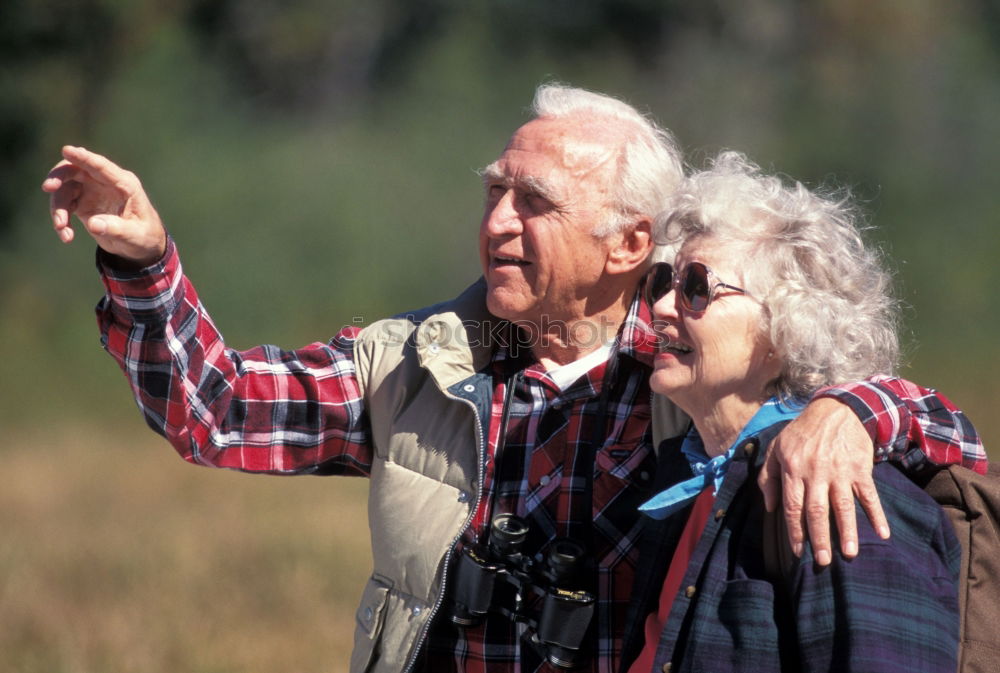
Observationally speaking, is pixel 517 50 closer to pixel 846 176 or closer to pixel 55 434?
pixel 846 176

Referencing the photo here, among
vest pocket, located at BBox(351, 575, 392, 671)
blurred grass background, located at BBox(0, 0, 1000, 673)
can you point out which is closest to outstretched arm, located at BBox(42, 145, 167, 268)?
vest pocket, located at BBox(351, 575, 392, 671)

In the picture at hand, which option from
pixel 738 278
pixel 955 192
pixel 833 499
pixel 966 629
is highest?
pixel 955 192

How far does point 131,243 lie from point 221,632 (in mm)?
Result: 2846

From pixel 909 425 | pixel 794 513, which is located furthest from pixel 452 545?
pixel 909 425

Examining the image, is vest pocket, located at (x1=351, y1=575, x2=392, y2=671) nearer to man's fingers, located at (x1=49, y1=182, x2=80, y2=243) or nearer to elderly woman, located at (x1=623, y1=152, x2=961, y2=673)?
elderly woman, located at (x1=623, y1=152, x2=961, y2=673)

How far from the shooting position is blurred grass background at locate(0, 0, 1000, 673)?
899cm

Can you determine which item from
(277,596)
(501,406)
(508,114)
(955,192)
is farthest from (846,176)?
(501,406)

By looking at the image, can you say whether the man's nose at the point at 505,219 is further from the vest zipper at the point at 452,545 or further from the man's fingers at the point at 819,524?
the man's fingers at the point at 819,524

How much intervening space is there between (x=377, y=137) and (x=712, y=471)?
8.41 meters

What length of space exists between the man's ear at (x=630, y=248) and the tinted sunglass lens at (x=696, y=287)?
0.58 metres

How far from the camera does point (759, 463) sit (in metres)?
1.91

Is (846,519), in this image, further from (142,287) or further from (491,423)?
(142,287)

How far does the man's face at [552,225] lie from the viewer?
2.68 meters

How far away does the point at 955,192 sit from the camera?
9.40 meters
